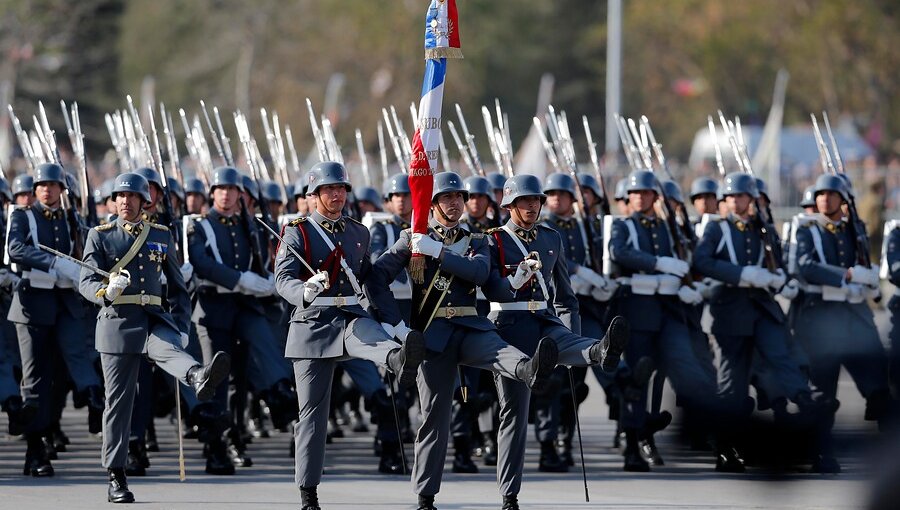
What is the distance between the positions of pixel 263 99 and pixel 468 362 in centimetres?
4460

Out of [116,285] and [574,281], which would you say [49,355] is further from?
[574,281]

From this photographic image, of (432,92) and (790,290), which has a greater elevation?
(432,92)

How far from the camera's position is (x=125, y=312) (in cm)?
985

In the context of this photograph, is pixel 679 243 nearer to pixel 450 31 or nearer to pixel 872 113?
pixel 450 31

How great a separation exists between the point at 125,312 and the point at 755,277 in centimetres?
449

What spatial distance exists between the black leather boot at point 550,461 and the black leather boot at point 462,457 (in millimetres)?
449

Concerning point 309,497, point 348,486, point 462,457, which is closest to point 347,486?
point 348,486

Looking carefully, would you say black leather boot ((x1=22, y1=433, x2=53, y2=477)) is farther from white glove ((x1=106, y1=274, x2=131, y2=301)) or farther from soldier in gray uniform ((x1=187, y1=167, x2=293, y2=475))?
white glove ((x1=106, y1=274, x2=131, y2=301))

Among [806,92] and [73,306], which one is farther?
[806,92]

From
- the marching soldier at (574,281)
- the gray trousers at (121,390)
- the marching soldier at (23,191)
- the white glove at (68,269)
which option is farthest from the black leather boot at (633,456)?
the marching soldier at (23,191)

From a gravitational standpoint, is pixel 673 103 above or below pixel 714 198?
above

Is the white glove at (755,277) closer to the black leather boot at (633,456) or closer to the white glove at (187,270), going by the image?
the black leather boot at (633,456)

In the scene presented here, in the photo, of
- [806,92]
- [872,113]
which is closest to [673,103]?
[806,92]

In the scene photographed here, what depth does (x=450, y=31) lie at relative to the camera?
31.1 feet
